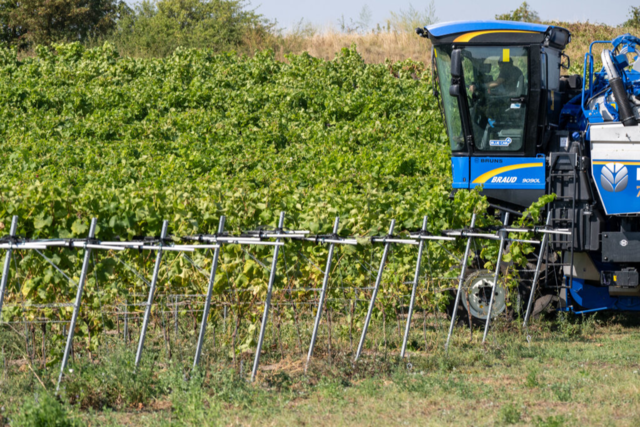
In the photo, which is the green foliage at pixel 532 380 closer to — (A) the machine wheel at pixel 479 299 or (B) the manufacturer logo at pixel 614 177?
(A) the machine wheel at pixel 479 299

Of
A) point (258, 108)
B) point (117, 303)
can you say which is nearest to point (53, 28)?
point (258, 108)

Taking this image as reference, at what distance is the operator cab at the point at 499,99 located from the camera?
834cm

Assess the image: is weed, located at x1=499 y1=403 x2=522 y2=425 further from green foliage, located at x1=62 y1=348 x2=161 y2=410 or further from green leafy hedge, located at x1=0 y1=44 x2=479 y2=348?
green foliage, located at x1=62 y1=348 x2=161 y2=410

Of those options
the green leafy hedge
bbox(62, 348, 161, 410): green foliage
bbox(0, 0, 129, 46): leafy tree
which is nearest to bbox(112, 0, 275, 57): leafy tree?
bbox(0, 0, 129, 46): leafy tree

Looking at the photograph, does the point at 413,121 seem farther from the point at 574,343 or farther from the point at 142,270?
the point at 142,270

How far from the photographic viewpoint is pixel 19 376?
18.6 ft

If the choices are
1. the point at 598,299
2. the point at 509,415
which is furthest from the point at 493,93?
the point at 509,415

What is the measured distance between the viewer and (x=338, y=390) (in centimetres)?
551

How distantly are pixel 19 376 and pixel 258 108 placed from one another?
1286cm

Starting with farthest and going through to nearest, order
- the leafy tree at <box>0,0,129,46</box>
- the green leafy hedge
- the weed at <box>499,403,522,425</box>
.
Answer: the leafy tree at <box>0,0,129,46</box>, the green leafy hedge, the weed at <box>499,403,522,425</box>

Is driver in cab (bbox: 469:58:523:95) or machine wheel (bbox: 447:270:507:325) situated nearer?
machine wheel (bbox: 447:270:507:325)

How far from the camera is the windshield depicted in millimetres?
8383

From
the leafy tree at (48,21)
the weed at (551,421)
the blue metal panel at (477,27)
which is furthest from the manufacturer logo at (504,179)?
the leafy tree at (48,21)

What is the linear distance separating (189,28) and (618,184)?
22464mm
